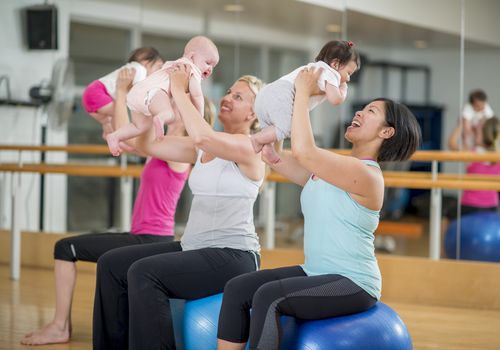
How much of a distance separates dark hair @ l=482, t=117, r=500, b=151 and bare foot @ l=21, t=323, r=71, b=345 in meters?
2.79

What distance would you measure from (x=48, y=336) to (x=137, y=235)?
0.59 m

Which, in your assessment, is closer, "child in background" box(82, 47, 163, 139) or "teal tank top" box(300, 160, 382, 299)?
"teal tank top" box(300, 160, 382, 299)

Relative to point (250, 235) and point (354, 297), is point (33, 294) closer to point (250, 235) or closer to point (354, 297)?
point (250, 235)

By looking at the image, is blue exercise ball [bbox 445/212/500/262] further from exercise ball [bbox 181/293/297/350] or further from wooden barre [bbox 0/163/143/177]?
exercise ball [bbox 181/293/297/350]

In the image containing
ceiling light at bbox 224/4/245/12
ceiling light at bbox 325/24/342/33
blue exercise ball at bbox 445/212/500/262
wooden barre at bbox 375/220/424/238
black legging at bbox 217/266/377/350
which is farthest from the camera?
ceiling light at bbox 224/4/245/12

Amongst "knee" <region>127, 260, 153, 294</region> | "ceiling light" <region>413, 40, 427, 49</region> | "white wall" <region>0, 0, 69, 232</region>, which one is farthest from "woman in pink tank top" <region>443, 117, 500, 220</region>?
"white wall" <region>0, 0, 69, 232</region>

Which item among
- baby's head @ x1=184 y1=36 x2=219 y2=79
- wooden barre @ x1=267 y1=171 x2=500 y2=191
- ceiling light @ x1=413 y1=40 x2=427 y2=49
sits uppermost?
ceiling light @ x1=413 y1=40 x2=427 y2=49

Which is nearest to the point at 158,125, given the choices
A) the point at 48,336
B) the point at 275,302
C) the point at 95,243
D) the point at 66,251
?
the point at 275,302

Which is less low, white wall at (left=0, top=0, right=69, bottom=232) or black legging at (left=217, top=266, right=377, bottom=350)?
white wall at (left=0, top=0, right=69, bottom=232)

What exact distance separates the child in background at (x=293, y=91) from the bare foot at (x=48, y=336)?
1504 mm

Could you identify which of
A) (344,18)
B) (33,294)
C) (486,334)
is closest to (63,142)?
(33,294)

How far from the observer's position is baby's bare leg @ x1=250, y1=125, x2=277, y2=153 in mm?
2742

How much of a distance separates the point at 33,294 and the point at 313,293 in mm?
2766

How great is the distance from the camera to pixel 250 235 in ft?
10.2
